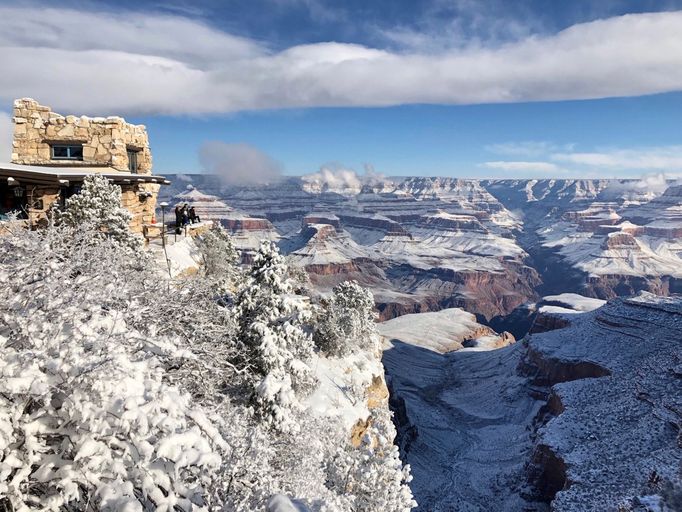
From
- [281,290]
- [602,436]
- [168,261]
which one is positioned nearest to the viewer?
[281,290]

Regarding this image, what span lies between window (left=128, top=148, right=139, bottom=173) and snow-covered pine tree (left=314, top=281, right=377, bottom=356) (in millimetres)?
18017

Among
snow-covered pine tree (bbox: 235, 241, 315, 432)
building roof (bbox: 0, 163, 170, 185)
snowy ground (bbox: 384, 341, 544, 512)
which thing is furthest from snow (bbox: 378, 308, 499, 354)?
snow-covered pine tree (bbox: 235, 241, 315, 432)

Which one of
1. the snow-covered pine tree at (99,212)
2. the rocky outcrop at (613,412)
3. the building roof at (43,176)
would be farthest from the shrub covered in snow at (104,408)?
the rocky outcrop at (613,412)

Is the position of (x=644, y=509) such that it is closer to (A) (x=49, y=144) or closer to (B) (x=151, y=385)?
(B) (x=151, y=385)

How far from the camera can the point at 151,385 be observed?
6855 millimetres

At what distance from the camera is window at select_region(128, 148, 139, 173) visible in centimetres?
3169

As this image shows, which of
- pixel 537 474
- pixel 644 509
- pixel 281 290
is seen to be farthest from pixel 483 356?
pixel 281 290

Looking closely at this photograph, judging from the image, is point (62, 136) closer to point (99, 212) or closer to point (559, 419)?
point (99, 212)

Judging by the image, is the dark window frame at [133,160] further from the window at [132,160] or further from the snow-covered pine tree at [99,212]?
the snow-covered pine tree at [99,212]

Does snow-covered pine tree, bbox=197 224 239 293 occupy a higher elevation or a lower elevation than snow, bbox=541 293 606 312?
higher

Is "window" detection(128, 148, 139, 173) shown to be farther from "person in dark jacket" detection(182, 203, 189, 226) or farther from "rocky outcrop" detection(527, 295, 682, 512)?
"rocky outcrop" detection(527, 295, 682, 512)

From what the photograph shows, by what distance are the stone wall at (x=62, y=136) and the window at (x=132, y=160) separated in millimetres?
2358

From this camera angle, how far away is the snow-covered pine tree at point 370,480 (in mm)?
19141

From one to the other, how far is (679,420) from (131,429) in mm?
53091
